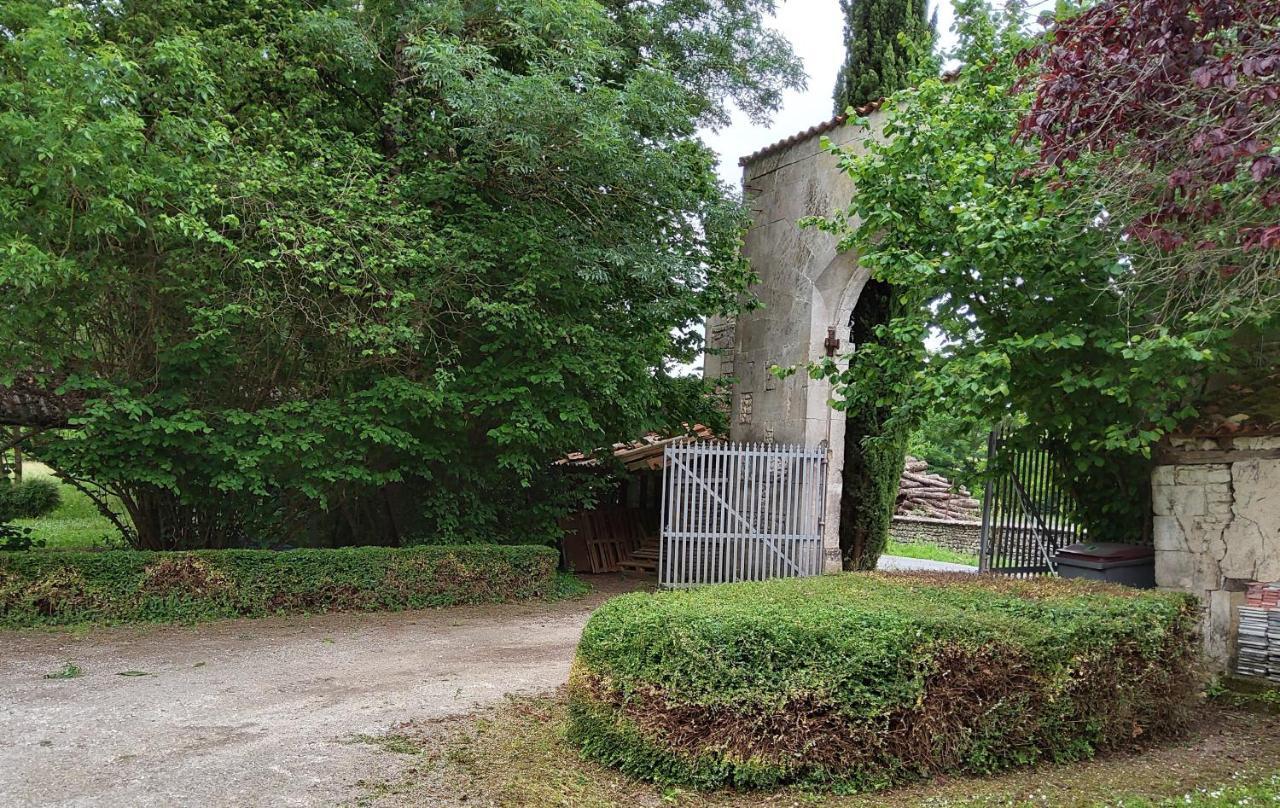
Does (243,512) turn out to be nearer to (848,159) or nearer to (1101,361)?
(848,159)

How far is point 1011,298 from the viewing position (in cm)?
627

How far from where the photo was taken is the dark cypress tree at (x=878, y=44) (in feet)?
39.9

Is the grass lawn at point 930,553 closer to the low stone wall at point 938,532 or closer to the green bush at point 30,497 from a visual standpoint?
the low stone wall at point 938,532

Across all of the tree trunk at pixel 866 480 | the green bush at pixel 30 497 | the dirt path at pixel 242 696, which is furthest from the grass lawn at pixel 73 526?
the tree trunk at pixel 866 480

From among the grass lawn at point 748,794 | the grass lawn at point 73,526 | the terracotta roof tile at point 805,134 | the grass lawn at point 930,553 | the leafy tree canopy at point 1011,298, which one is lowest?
the grass lawn at point 930,553

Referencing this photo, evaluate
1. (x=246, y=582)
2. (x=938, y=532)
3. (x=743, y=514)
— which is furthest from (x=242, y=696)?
(x=938, y=532)

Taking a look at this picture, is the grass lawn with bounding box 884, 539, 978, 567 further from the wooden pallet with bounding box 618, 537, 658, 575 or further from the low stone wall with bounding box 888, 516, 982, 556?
the wooden pallet with bounding box 618, 537, 658, 575

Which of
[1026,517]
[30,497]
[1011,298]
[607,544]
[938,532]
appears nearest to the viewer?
[1011,298]

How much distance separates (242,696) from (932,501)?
21590 millimetres

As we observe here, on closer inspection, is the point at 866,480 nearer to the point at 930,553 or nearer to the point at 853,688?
the point at 853,688

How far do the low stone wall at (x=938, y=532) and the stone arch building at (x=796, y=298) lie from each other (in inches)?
431

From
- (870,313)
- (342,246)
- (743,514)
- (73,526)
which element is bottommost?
(73,526)

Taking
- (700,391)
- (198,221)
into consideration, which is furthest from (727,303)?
(198,221)

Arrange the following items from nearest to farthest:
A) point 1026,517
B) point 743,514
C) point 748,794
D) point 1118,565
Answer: point 748,794
point 1118,565
point 1026,517
point 743,514
